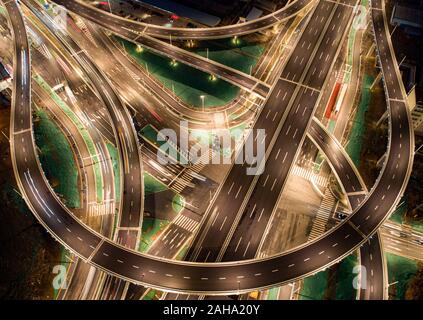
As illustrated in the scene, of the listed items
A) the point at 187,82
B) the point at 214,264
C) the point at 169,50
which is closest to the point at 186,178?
the point at 214,264

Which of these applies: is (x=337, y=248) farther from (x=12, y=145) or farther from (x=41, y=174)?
(x=12, y=145)

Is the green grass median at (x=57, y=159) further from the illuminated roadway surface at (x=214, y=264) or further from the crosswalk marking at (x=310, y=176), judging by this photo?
the crosswalk marking at (x=310, y=176)

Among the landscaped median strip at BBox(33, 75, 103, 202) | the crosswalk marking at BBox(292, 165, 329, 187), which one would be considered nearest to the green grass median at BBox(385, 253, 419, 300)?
the crosswalk marking at BBox(292, 165, 329, 187)

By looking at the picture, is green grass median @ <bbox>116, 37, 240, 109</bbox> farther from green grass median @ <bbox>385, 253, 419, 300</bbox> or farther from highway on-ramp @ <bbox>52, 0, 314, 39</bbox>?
green grass median @ <bbox>385, 253, 419, 300</bbox>

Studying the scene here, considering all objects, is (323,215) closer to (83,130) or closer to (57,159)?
(83,130)

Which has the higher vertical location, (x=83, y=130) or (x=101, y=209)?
(x=83, y=130)

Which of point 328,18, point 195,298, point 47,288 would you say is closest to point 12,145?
point 47,288
